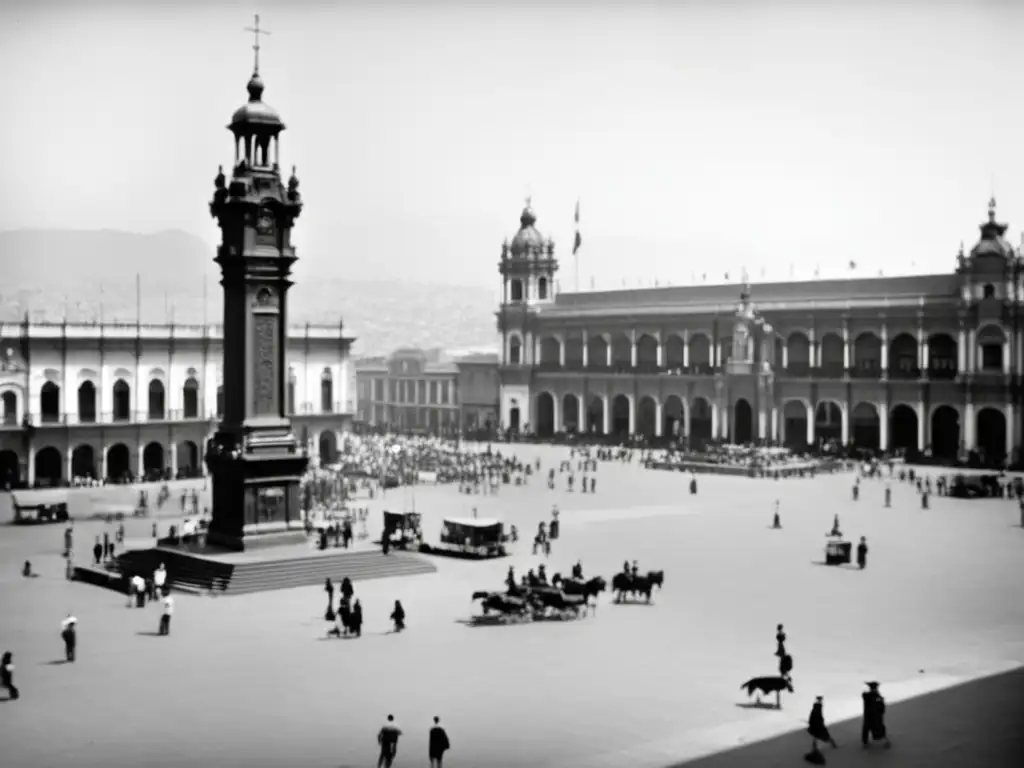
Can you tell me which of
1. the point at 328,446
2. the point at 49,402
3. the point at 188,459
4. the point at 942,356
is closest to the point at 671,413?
the point at 942,356

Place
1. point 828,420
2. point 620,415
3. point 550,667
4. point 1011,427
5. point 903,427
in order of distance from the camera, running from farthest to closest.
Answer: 1. point 620,415
2. point 828,420
3. point 903,427
4. point 1011,427
5. point 550,667

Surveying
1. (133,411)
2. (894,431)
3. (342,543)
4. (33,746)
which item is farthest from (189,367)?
(33,746)

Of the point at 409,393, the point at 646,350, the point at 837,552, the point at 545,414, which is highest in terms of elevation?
the point at 646,350

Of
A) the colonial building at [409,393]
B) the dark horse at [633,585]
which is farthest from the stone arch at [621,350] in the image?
the dark horse at [633,585]

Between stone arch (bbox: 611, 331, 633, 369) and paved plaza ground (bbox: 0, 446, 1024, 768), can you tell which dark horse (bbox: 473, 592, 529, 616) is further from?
stone arch (bbox: 611, 331, 633, 369)

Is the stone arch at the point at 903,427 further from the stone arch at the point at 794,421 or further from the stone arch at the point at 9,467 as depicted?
the stone arch at the point at 9,467

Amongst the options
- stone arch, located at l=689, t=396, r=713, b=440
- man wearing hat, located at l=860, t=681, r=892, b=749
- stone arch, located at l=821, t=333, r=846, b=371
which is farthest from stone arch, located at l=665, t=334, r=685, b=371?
man wearing hat, located at l=860, t=681, r=892, b=749

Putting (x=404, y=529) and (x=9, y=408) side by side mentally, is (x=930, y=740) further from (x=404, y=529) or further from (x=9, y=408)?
(x=9, y=408)
